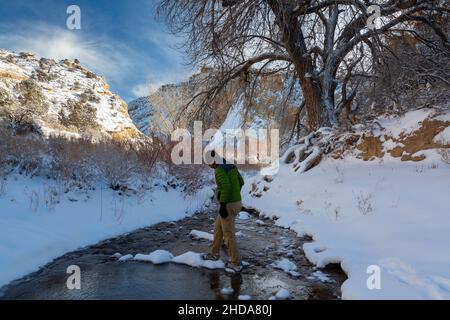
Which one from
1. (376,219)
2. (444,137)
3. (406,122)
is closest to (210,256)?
(376,219)

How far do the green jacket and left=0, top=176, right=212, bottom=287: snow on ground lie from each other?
264 centimetres

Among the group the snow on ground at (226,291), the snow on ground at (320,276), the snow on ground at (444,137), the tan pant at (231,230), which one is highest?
the snow on ground at (444,137)

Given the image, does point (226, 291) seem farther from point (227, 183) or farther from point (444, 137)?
point (444, 137)

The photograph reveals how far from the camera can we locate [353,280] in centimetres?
405

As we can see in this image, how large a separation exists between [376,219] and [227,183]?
10.7ft

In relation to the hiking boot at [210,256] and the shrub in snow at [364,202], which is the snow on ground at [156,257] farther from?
the shrub in snow at [364,202]

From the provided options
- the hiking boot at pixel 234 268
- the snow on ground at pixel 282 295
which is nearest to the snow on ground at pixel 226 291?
the snow on ground at pixel 282 295

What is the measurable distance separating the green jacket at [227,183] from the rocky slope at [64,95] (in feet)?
81.4

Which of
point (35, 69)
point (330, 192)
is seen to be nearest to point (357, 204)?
point (330, 192)

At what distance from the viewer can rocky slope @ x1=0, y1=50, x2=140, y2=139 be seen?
31686 millimetres

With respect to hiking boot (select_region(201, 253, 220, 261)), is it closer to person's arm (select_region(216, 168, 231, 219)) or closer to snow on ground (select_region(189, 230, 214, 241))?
person's arm (select_region(216, 168, 231, 219))

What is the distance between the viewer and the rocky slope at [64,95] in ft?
104

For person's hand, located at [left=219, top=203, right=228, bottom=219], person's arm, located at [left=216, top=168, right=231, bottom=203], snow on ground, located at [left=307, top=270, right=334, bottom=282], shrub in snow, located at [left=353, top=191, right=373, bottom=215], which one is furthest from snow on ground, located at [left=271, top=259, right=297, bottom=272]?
shrub in snow, located at [left=353, top=191, right=373, bottom=215]

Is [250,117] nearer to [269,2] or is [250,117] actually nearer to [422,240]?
[269,2]
